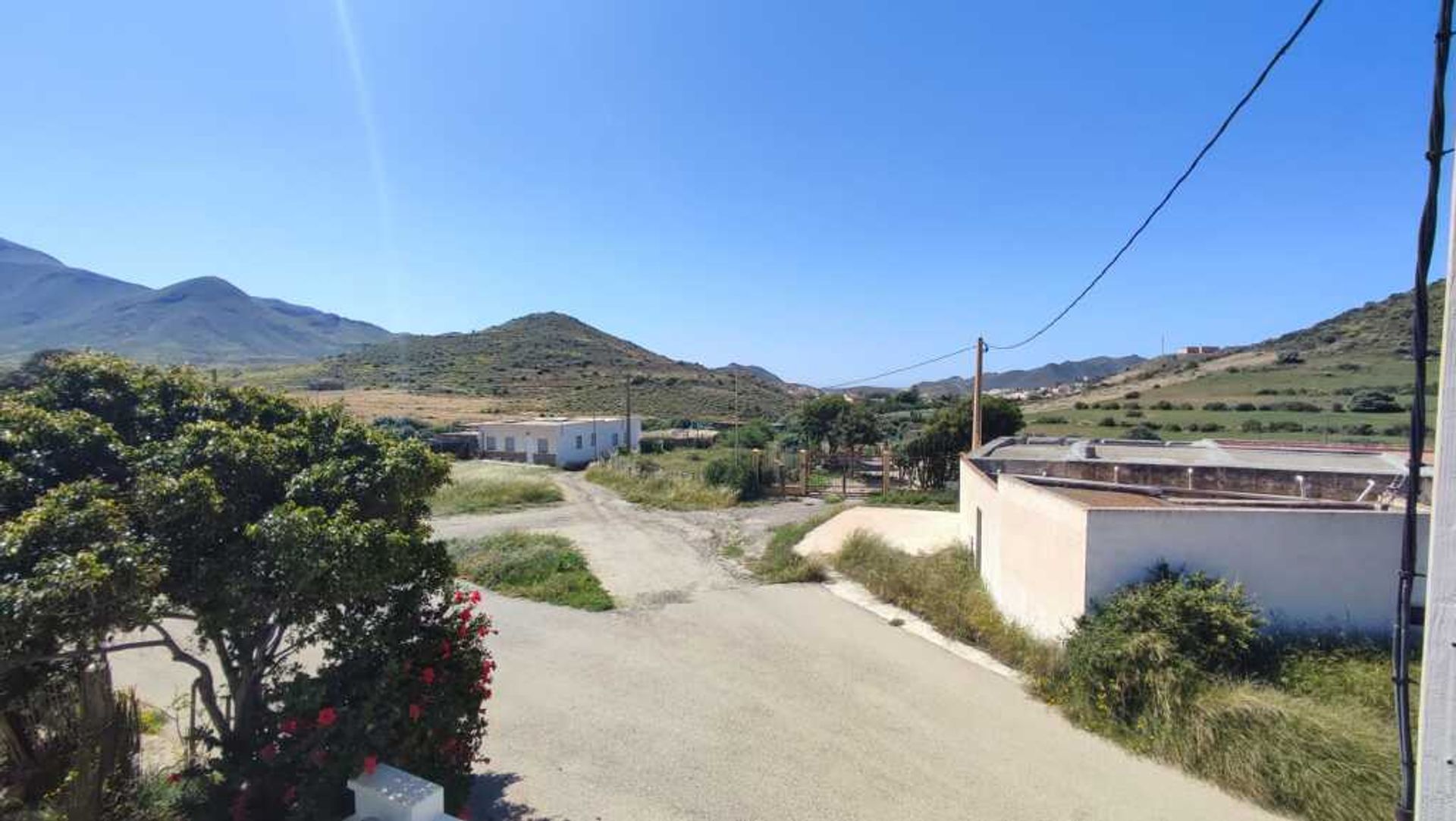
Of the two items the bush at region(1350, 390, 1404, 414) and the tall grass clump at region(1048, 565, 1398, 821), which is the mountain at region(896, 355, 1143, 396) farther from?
the tall grass clump at region(1048, 565, 1398, 821)

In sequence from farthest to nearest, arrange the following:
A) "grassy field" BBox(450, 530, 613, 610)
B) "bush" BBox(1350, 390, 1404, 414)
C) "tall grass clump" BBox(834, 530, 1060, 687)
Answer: "bush" BBox(1350, 390, 1404, 414)
"grassy field" BBox(450, 530, 613, 610)
"tall grass clump" BBox(834, 530, 1060, 687)

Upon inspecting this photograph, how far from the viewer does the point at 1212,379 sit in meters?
45.7

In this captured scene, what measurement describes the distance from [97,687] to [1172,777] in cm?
861

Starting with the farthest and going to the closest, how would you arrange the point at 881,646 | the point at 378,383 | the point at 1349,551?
the point at 378,383 → the point at 881,646 → the point at 1349,551

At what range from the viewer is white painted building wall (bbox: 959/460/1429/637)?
6.70 metres

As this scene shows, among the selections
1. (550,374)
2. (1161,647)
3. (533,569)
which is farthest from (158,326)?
(1161,647)

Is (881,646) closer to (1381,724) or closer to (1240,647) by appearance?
(1240,647)

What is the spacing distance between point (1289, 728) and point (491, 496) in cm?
2199

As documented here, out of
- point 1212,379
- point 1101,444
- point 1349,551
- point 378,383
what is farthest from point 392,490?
point 378,383

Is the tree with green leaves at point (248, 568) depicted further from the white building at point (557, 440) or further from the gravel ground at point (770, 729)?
the white building at point (557, 440)

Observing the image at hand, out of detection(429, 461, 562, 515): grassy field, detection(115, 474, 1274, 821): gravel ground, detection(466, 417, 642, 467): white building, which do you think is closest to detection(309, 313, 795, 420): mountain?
detection(466, 417, 642, 467): white building

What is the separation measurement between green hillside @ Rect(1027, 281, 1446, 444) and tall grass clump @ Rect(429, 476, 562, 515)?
868 inches

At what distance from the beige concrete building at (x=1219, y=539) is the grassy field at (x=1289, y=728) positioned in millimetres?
493

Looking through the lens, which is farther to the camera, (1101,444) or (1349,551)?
(1101,444)
